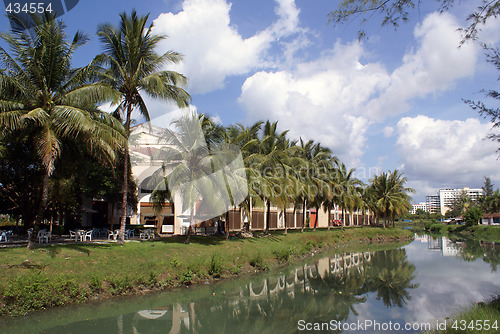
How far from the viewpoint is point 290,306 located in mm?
12555

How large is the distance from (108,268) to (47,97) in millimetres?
6651

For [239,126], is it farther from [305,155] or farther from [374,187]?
[374,187]

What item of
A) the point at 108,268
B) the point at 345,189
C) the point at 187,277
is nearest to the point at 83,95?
the point at 108,268

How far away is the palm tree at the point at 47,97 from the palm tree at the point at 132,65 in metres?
2.18

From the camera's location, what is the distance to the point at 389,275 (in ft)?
63.5

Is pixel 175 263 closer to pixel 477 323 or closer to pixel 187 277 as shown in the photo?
pixel 187 277

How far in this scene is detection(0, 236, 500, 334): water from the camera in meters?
10.0

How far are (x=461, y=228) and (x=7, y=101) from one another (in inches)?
2693

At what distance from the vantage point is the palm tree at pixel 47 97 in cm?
1199

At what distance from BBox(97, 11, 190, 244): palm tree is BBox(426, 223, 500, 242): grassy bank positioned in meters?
47.5

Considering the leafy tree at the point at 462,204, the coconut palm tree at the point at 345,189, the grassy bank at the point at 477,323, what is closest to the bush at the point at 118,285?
the grassy bank at the point at 477,323

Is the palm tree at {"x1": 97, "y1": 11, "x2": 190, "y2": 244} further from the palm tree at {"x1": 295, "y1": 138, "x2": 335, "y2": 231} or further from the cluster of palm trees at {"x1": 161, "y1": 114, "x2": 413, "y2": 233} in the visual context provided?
the palm tree at {"x1": 295, "y1": 138, "x2": 335, "y2": 231}

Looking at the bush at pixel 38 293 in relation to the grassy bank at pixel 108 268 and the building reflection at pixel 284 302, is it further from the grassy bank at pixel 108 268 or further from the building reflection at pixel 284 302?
the building reflection at pixel 284 302

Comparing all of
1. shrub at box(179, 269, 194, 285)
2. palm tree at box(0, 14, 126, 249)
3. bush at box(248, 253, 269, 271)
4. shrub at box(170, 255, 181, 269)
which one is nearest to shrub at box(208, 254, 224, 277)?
shrub at box(179, 269, 194, 285)
